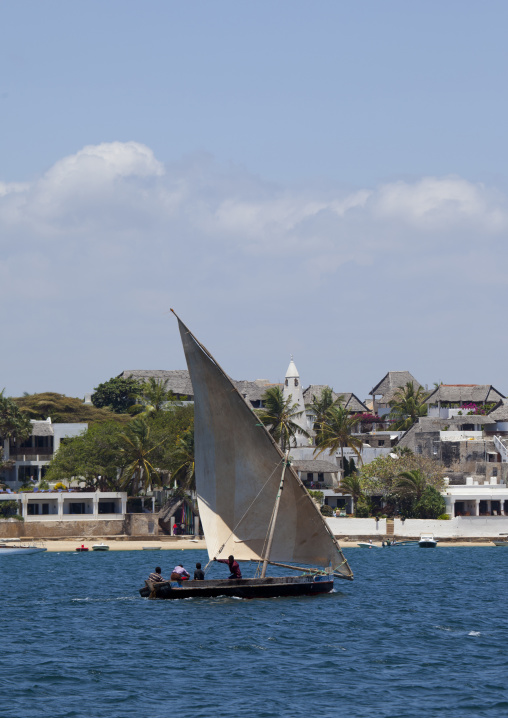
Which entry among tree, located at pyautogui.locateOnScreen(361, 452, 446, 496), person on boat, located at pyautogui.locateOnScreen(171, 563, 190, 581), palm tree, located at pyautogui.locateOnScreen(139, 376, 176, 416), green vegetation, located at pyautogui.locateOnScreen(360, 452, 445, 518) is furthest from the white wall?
person on boat, located at pyautogui.locateOnScreen(171, 563, 190, 581)

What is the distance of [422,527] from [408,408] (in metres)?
45.1

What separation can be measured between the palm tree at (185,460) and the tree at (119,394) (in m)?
45.5

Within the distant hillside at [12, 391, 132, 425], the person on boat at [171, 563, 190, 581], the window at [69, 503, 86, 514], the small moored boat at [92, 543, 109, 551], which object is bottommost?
the small moored boat at [92, 543, 109, 551]

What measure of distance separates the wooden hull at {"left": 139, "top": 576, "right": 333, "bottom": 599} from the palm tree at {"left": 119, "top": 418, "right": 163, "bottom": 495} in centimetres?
5735

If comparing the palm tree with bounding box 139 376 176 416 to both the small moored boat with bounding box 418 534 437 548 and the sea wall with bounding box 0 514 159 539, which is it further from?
the small moored boat with bounding box 418 534 437 548

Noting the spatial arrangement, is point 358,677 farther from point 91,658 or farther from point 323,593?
point 323,593

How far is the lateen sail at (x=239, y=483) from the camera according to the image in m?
54.6

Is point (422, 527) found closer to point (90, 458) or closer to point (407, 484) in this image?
point (407, 484)

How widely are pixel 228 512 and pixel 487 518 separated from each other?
2707 inches

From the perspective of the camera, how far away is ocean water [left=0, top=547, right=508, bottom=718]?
34.0 m

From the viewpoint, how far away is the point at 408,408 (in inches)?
6324

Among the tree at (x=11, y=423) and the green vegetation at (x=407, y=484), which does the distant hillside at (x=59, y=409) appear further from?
the green vegetation at (x=407, y=484)

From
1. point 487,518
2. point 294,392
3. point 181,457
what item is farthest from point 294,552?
point 294,392

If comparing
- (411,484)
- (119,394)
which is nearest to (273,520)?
(411,484)
